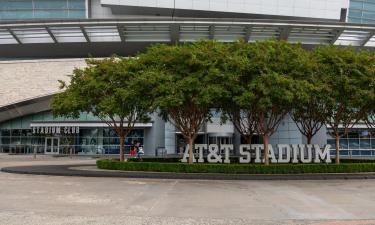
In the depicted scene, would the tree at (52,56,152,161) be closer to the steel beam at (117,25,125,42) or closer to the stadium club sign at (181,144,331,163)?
the stadium club sign at (181,144,331,163)

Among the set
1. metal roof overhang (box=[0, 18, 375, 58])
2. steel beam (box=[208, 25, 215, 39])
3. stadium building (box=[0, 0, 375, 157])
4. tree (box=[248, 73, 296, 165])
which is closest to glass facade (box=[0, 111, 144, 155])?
stadium building (box=[0, 0, 375, 157])

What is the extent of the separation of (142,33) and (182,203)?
4333 cm

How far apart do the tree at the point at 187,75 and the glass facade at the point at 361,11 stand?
48.7 metres

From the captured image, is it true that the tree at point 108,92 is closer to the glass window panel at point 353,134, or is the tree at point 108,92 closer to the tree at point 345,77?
the tree at point 345,77

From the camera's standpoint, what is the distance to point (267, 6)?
6212 cm

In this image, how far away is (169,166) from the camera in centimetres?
2625

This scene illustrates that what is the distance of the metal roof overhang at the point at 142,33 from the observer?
51.7m

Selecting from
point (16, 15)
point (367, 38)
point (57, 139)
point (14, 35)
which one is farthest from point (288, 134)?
point (16, 15)

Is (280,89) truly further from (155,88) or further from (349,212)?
(349,212)

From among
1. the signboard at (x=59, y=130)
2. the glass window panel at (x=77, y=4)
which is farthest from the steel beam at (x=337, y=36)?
the glass window panel at (x=77, y=4)

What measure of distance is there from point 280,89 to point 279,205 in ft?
36.2

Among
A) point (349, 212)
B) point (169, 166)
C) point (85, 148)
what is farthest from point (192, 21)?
point (349, 212)

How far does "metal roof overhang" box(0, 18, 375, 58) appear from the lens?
51656 millimetres

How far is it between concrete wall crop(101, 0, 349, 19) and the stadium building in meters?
0.16
